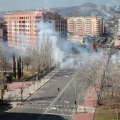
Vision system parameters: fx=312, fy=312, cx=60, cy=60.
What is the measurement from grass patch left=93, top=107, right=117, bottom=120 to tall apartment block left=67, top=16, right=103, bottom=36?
192ft

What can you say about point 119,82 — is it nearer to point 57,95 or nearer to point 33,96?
point 57,95

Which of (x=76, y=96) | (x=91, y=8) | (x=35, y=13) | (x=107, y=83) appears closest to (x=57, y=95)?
(x=76, y=96)

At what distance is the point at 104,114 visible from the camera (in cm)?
1922

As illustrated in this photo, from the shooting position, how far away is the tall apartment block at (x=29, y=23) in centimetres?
4916

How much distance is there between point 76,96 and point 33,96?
3.33m

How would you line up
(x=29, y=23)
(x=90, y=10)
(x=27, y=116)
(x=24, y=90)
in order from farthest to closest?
1. (x=90, y=10)
2. (x=29, y=23)
3. (x=24, y=90)
4. (x=27, y=116)

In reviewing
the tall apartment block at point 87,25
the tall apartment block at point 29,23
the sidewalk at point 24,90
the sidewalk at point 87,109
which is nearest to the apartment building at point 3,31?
the tall apartment block at point 29,23

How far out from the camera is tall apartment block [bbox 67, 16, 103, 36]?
263 ft

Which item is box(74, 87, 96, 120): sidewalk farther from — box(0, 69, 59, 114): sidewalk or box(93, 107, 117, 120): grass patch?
box(0, 69, 59, 114): sidewalk

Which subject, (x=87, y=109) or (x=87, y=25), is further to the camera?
(x=87, y=25)

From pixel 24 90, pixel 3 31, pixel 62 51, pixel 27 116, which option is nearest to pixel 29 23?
pixel 62 51

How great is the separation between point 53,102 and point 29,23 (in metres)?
29.7

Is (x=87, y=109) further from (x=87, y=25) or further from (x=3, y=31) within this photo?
(x=87, y=25)

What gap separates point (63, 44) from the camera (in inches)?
2073
